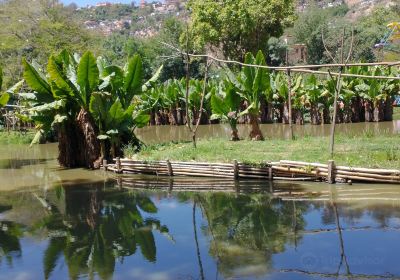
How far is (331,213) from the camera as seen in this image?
9.03m

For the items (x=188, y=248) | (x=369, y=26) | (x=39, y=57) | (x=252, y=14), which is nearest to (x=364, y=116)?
(x=252, y=14)

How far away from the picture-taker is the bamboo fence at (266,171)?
10531 millimetres

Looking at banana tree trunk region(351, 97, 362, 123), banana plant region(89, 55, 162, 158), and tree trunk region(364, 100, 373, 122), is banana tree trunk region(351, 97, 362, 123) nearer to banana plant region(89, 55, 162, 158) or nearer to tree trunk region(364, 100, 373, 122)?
tree trunk region(364, 100, 373, 122)

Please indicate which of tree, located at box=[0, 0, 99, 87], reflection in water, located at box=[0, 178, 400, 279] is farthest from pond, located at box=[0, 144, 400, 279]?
tree, located at box=[0, 0, 99, 87]

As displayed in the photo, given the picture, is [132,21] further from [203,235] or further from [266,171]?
[203,235]

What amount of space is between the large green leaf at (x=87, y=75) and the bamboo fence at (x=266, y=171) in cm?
200

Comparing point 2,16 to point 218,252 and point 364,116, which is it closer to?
point 364,116

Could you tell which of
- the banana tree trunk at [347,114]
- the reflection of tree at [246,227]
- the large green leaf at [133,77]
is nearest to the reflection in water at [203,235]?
the reflection of tree at [246,227]

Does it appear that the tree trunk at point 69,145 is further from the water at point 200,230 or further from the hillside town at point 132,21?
the hillside town at point 132,21

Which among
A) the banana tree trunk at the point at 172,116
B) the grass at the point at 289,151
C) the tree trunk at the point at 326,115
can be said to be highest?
the banana tree trunk at the point at 172,116

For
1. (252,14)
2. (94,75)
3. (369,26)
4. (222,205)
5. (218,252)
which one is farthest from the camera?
(369,26)

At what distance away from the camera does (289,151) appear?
13297 millimetres

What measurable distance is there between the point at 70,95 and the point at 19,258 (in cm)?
748

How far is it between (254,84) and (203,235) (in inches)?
318
